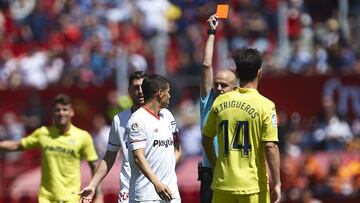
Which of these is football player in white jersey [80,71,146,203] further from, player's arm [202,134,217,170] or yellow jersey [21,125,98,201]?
yellow jersey [21,125,98,201]

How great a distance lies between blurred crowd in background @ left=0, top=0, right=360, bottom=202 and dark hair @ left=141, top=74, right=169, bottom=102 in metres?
9.46

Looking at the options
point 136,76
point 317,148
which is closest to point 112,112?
point 317,148

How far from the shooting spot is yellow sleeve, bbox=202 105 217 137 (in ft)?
35.7

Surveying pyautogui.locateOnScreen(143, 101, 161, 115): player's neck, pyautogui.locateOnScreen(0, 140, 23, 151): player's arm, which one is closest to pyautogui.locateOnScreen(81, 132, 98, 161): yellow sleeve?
pyautogui.locateOnScreen(0, 140, 23, 151): player's arm

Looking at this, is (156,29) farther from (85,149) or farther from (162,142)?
(162,142)

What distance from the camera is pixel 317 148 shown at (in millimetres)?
22172

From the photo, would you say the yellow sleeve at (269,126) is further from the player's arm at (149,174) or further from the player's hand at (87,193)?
the player's hand at (87,193)

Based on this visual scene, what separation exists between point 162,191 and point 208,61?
1.73 metres

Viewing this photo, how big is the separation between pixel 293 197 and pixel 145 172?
962 centimetres

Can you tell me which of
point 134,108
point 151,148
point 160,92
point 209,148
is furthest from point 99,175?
point 209,148

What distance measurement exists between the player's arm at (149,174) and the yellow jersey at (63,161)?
3230 mm

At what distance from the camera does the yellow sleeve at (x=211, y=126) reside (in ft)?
35.7

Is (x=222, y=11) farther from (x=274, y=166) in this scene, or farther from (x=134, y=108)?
(x=274, y=166)

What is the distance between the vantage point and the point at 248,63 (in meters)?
10.6
